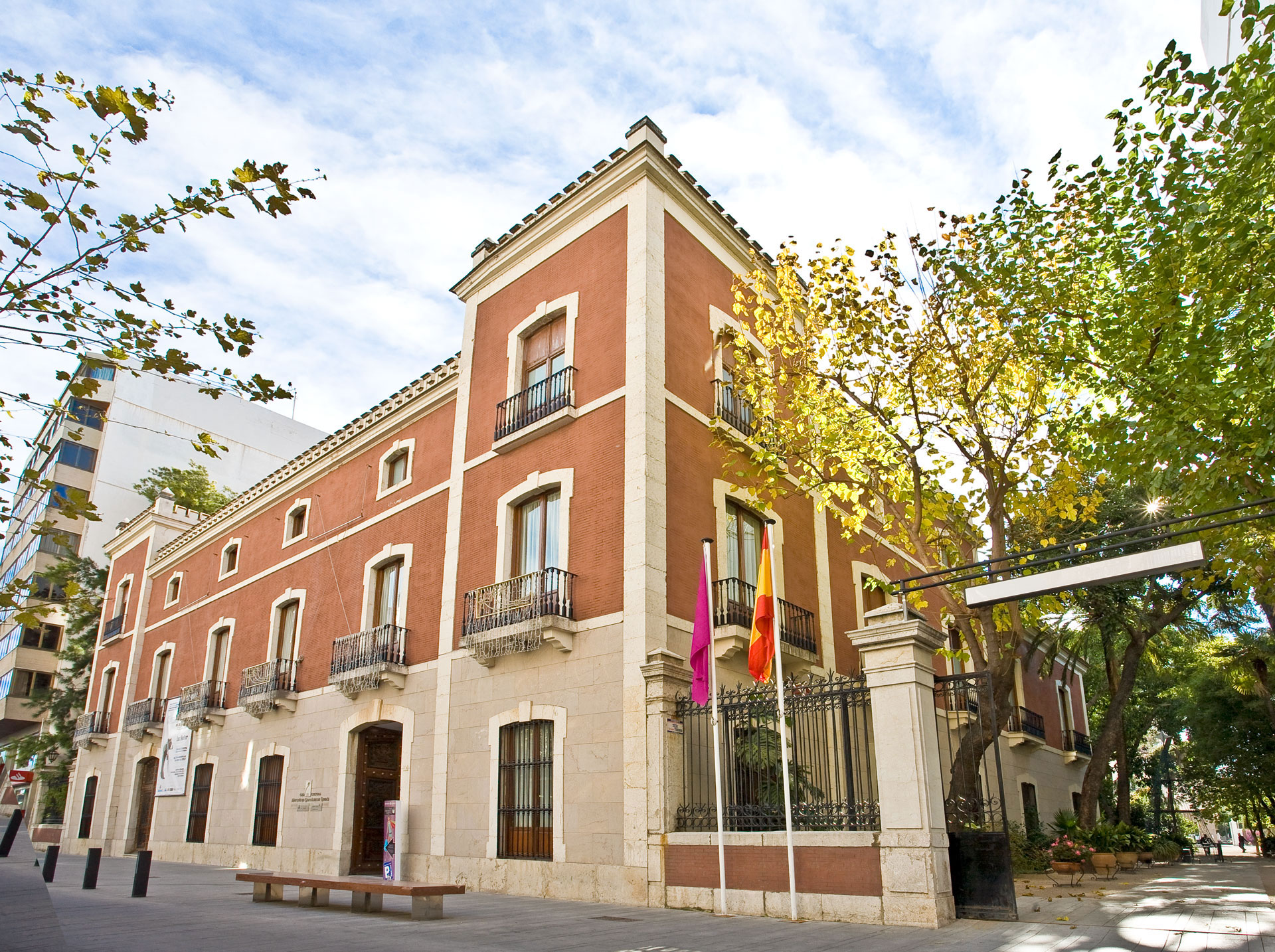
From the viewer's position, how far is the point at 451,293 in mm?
19375

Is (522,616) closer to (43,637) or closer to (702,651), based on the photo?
(702,651)

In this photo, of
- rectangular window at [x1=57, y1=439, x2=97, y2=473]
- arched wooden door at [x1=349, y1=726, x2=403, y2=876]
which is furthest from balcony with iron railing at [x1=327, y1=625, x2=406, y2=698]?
rectangular window at [x1=57, y1=439, x2=97, y2=473]

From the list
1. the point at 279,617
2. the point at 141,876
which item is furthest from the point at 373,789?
the point at 141,876

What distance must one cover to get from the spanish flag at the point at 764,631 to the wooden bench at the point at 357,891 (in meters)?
4.40

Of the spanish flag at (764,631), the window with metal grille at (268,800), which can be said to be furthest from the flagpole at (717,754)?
the window with metal grille at (268,800)

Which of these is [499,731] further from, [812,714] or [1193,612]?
[1193,612]

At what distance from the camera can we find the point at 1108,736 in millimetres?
21312

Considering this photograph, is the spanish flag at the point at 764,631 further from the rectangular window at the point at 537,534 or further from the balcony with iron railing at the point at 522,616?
the rectangular window at the point at 537,534

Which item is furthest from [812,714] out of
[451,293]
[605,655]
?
[451,293]

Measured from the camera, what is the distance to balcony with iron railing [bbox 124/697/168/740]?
89.8 ft

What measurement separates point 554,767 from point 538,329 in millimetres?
8340

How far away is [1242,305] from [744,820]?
31.9 ft

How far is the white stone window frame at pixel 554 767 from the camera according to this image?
1297 cm

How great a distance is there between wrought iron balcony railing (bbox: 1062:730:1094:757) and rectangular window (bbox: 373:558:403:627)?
24.7 metres
